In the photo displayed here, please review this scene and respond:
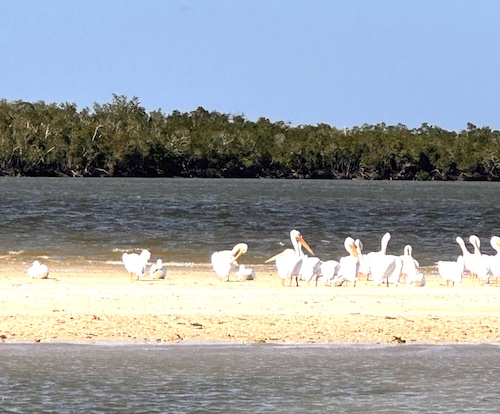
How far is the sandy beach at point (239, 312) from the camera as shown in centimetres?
1211

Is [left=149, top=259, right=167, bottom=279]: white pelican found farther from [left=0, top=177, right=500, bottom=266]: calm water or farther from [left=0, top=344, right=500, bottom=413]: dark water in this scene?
[left=0, top=344, right=500, bottom=413]: dark water

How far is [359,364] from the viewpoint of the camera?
434 inches

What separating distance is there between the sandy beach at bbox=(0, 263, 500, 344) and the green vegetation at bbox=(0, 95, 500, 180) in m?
97.1

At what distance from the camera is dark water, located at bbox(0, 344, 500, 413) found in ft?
31.4

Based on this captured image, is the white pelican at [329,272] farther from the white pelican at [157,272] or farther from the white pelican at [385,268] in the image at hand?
the white pelican at [157,272]

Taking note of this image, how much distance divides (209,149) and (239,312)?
366 feet

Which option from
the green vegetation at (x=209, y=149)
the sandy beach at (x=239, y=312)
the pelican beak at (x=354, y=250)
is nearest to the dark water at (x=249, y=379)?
the sandy beach at (x=239, y=312)

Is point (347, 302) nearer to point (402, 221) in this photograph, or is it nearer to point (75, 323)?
point (75, 323)

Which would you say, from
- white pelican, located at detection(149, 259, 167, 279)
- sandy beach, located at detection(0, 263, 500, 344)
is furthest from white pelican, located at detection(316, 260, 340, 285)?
white pelican, located at detection(149, 259, 167, 279)

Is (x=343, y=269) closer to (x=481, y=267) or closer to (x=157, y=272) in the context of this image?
(x=481, y=267)

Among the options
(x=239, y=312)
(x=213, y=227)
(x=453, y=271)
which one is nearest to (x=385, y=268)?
(x=453, y=271)

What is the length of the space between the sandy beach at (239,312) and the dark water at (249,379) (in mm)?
437

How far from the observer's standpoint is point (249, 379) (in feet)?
34.2

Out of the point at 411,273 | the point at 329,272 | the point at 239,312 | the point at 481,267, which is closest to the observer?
the point at 239,312
